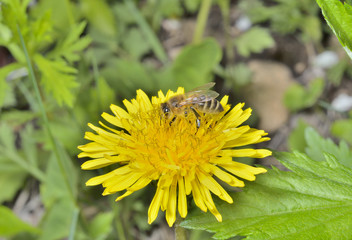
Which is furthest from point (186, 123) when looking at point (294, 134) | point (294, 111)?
point (294, 111)

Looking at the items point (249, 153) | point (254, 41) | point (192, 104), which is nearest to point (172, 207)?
point (249, 153)

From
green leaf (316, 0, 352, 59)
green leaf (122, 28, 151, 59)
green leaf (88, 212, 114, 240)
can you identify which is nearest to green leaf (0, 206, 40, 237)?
green leaf (88, 212, 114, 240)

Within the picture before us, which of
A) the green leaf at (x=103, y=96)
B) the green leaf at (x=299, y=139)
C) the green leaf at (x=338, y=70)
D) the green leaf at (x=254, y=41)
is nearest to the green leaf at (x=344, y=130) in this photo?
the green leaf at (x=299, y=139)

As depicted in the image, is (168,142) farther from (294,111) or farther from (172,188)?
(294,111)

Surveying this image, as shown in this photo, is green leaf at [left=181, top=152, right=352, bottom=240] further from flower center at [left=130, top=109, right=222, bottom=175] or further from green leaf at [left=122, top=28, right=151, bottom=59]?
green leaf at [left=122, top=28, right=151, bottom=59]

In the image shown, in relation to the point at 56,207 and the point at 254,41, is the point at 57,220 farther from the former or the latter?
the point at 254,41
